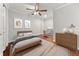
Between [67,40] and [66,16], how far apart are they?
42 cm

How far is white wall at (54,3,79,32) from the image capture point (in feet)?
5.37

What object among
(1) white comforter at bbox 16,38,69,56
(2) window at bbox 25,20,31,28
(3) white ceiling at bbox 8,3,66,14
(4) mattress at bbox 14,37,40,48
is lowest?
(1) white comforter at bbox 16,38,69,56

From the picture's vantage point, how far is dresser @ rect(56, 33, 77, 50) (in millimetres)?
1648

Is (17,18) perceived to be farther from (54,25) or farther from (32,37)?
(54,25)

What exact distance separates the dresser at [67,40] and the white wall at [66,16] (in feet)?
0.41

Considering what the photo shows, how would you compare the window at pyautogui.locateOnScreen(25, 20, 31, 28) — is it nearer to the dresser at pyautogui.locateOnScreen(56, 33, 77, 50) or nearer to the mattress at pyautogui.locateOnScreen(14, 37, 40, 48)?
the mattress at pyautogui.locateOnScreen(14, 37, 40, 48)

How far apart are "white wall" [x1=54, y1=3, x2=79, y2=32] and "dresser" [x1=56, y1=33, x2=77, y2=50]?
0.41ft

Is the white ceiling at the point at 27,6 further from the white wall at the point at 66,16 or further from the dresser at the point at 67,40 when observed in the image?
the dresser at the point at 67,40

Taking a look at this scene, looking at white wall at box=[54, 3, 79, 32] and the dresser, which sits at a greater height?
white wall at box=[54, 3, 79, 32]

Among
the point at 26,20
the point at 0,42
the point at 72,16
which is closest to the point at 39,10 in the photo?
the point at 26,20

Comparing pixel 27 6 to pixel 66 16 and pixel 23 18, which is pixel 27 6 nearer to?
pixel 23 18

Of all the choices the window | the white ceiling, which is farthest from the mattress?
the white ceiling

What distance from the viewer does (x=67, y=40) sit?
5.58ft

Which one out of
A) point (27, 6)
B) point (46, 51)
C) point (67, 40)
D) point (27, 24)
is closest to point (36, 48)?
point (46, 51)
